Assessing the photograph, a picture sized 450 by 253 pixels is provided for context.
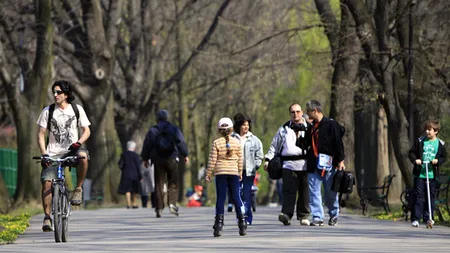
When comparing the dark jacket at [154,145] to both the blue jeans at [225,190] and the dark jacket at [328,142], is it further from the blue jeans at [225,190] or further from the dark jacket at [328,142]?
the blue jeans at [225,190]

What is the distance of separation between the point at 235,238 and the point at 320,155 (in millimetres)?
3490

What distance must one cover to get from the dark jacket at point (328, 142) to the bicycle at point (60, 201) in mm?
4627

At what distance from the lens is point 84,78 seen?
3672cm

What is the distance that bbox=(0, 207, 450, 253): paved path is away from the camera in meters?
14.1

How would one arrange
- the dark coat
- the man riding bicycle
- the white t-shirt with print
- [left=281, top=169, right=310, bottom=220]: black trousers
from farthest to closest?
1. the dark coat
2. [left=281, top=169, right=310, bottom=220]: black trousers
3. the white t-shirt with print
4. the man riding bicycle

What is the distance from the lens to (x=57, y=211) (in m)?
15.2

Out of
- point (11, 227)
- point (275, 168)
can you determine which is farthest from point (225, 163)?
point (11, 227)

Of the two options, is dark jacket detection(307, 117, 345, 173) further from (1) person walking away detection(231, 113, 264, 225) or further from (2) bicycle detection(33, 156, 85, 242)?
(2) bicycle detection(33, 156, 85, 242)

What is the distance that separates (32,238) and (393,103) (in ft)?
Result: 34.5

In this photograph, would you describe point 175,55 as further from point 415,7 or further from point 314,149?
point 314,149

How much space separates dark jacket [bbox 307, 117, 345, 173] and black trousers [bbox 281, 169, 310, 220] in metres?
0.40

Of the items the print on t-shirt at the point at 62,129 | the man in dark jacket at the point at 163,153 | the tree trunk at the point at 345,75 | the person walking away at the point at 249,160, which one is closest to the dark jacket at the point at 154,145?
the man in dark jacket at the point at 163,153

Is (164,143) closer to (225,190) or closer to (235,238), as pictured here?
(225,190)

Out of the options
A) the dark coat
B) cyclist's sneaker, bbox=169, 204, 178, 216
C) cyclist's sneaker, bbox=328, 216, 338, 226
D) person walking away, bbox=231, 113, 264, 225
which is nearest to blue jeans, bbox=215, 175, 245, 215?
cyclist's sneaker, bbox=328, 216, 338, 226
